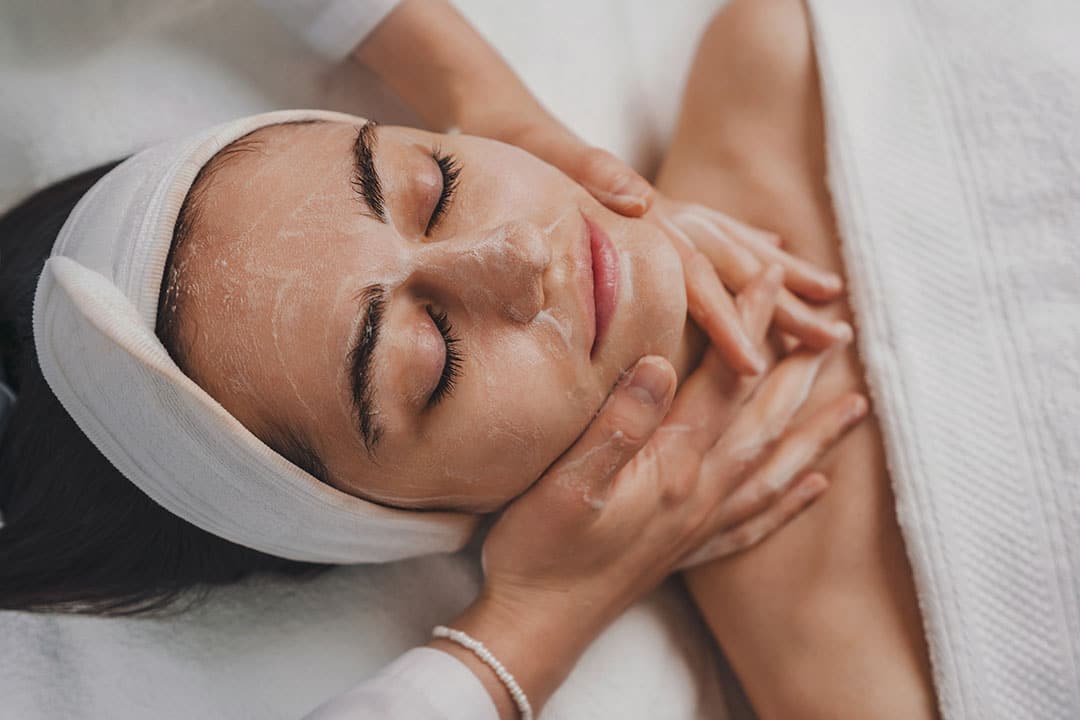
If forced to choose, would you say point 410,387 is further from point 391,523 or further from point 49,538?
point 49,538

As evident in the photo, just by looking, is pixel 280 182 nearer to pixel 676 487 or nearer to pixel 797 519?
pixel 676 487

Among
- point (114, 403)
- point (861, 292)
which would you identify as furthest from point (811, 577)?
point (114, 403)

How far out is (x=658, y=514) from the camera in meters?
1.08

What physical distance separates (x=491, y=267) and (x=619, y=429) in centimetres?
23

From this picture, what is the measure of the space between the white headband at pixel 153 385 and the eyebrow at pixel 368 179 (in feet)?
0.50

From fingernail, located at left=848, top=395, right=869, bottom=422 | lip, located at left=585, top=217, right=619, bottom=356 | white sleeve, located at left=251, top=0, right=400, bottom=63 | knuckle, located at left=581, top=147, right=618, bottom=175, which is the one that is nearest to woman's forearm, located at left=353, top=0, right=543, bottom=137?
white sleeve, located at left=251, top=0, right=400, bottom=63

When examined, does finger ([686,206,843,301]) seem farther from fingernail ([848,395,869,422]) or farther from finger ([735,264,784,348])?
fingernail ([848,395,869,422])

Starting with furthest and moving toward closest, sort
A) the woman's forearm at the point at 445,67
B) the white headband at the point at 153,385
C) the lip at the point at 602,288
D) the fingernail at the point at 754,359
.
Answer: the woman's forearm at the point at 445,67
the fingernail at the point at 754,359
the lip at the point at 602,288
the white headband at the point at 153,385

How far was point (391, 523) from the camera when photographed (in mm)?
984

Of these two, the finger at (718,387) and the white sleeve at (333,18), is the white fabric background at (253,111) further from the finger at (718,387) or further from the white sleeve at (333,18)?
the finger at (718,387)

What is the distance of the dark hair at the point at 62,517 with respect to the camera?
0.97 meters

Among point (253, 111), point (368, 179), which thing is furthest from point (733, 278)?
point (253, 111)

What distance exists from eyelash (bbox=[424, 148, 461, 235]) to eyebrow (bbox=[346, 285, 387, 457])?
109 mm

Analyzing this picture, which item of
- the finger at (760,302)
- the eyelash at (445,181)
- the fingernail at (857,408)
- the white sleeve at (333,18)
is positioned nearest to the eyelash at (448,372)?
the eyelash at (445,181)
